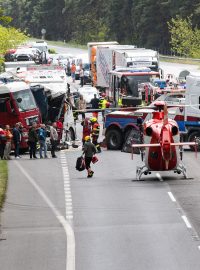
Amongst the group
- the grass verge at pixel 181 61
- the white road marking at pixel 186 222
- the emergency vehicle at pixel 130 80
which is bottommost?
the grass verge at pixel 181 61

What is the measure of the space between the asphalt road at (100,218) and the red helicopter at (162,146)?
60cm

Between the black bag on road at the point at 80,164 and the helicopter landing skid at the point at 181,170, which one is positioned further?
the black bag on road at the point at 80,164

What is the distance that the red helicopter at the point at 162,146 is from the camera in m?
37.9

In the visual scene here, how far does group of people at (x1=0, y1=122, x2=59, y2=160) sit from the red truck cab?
1.56 meters

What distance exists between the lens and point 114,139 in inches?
2007

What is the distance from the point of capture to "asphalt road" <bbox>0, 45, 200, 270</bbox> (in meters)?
24.6

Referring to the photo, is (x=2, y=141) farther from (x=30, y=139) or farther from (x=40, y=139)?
(x=40, y=139)

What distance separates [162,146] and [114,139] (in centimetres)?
1316

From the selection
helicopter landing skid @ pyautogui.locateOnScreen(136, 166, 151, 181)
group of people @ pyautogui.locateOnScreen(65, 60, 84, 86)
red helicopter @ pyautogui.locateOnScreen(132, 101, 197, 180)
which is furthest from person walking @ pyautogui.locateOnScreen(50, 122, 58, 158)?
group of people @ pyautogui.locateOnScreen(65, 60, 84, 86)

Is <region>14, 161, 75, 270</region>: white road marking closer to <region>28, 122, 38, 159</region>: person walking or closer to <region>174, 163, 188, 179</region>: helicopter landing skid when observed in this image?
<region>174, 163, 188, 179</region>: helicopter landing skid

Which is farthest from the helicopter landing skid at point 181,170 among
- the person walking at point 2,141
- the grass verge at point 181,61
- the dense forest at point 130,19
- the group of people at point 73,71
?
the dense forest at point 130,19

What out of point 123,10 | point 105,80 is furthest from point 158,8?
point 105,80

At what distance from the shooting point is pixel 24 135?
50188 mm

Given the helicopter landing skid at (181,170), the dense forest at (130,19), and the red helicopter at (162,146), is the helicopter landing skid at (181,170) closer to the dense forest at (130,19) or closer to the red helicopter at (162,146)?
the red helicopter at (162,146)
